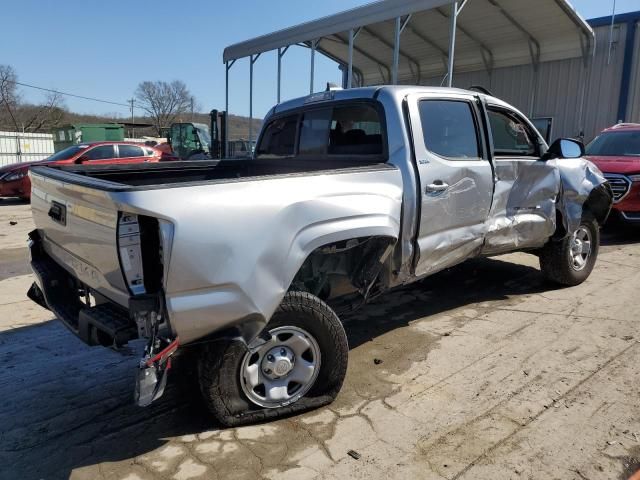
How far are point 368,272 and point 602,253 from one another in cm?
552

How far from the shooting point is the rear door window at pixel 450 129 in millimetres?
3881

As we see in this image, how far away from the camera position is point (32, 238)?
3.62 metres

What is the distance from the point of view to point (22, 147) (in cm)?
2655

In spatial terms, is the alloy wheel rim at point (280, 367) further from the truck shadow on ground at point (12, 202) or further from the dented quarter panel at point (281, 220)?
the truck shadow on ground at point (12, 202)

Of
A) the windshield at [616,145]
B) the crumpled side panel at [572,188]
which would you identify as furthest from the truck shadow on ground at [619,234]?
the crumpled side panel at [572,188]

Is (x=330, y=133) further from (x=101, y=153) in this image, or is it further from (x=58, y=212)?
(x=101, y=153)

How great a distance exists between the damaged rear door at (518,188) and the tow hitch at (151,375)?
119 inches

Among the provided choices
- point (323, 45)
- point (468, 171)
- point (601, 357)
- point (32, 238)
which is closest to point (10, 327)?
point (32, 238)

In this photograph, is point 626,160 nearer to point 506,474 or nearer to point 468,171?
point 468,171

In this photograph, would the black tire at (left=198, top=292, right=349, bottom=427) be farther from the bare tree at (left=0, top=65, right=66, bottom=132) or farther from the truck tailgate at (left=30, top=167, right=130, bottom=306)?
the bare tree at (left=0, top=65, right=66, bottom=132)

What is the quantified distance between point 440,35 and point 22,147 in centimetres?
2161

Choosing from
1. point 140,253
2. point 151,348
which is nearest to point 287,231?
point 140,253

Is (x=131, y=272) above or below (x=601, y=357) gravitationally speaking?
above

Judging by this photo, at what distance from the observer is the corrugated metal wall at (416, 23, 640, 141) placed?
15180 millimetres
